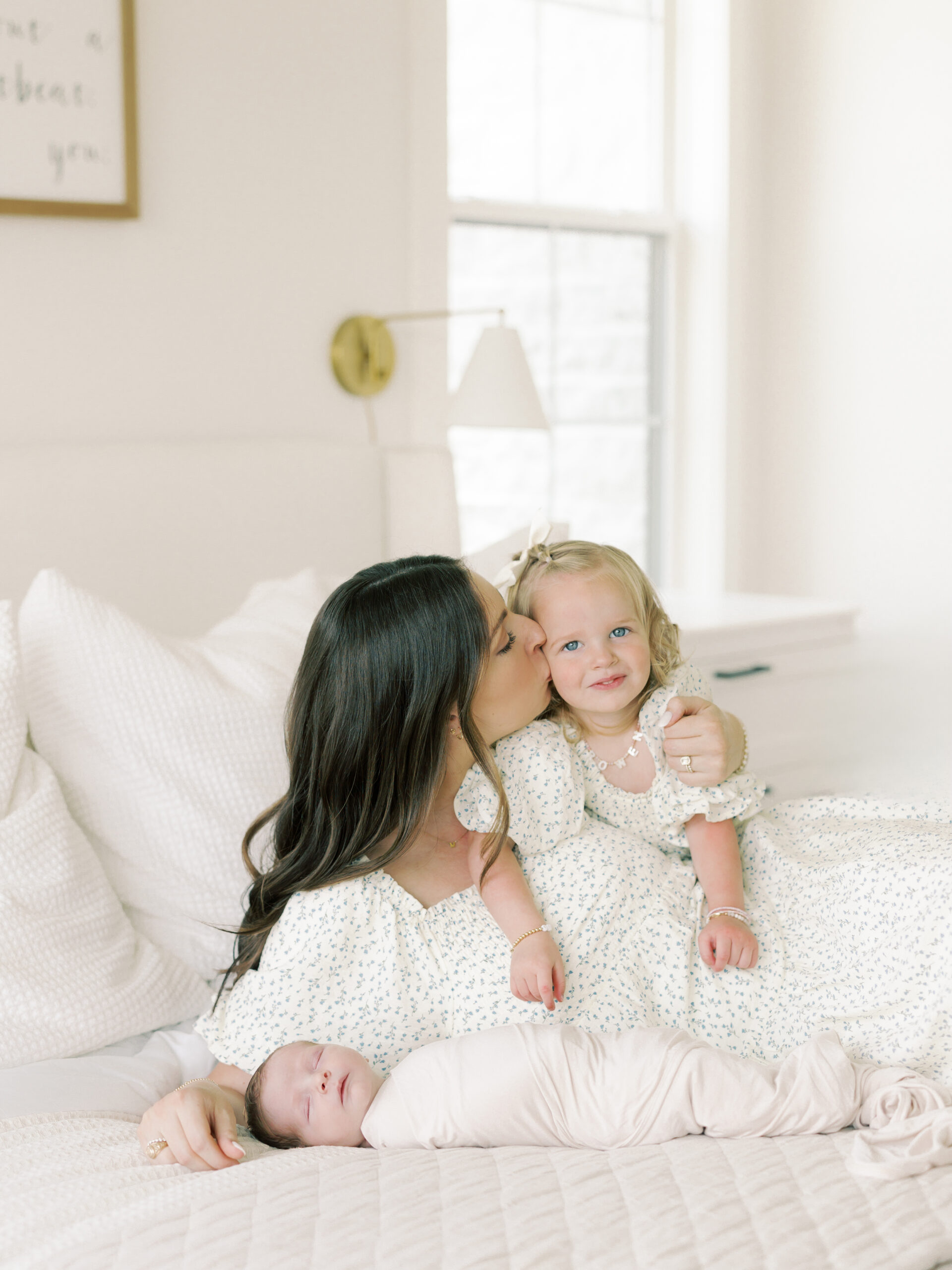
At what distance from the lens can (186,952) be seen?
1359mm

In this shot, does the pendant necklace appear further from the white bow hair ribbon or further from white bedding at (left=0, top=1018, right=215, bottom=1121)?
white bedding at (left=0, top=1018, right=215, bottom=1121)

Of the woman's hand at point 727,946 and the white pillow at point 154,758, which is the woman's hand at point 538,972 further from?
the white pillow at point 154,758

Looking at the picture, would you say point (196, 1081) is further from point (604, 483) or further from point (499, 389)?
point (604, 483)

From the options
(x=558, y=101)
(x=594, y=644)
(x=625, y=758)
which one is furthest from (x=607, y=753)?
(x=558, y=101)

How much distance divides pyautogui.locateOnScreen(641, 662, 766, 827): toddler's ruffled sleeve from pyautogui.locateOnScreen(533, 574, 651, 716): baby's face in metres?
0.03

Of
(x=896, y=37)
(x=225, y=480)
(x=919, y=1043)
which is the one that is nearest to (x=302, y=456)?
(x=225, y=480)

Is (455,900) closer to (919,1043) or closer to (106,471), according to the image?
(919,1043)

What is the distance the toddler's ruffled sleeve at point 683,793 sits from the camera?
50.4 inches

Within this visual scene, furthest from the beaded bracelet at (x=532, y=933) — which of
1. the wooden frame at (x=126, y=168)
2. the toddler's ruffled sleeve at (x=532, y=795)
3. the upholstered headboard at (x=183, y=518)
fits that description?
the wooden frame at (x=126, y=168)

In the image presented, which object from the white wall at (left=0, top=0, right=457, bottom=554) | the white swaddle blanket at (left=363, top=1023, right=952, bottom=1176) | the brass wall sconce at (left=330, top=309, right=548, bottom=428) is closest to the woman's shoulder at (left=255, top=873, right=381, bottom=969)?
the white swaddle blanket at (left=363, top=1023, right=952, bottom=1176)

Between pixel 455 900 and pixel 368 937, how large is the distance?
93 millimetres

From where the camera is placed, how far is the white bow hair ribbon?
1380 mm

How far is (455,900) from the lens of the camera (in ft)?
4.06

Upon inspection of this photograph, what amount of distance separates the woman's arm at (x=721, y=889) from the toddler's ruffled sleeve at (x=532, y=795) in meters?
0.12
